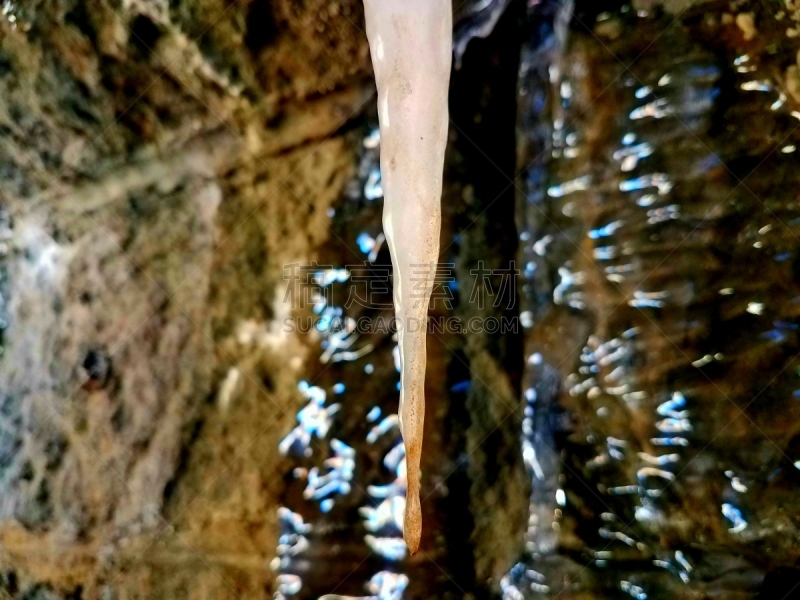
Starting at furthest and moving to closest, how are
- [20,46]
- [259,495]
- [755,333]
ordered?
[259,495], [20,46], [755,333]

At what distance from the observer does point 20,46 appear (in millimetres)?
1357

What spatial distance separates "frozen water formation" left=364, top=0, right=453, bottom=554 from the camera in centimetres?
128

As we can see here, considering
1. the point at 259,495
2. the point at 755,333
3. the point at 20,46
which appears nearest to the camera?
the point at 755,333

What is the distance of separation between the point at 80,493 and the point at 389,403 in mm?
864

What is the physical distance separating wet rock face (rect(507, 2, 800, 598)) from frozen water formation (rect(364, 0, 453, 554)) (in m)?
0.36

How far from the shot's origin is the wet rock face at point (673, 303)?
1.25 meters

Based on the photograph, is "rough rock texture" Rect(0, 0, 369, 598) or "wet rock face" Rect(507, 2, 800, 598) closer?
"wet rock face" Rect(507, 2, 800, 598)

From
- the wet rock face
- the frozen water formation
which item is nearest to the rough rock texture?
the frozen water formation

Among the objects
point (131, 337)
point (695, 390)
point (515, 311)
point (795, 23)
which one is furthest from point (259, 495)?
point (795, 23)

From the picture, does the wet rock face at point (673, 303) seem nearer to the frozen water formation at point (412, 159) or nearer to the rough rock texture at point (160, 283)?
the frozen water formation at point (412, 159)

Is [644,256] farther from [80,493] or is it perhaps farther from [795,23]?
[80,493]

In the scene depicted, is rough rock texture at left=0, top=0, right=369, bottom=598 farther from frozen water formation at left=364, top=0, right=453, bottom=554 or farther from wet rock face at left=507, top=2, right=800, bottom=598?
wet rock face at left=507, top=2, right=800, bottom=598

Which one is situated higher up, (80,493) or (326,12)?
(326,12)

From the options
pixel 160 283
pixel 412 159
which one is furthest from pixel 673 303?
pixel 160 283
